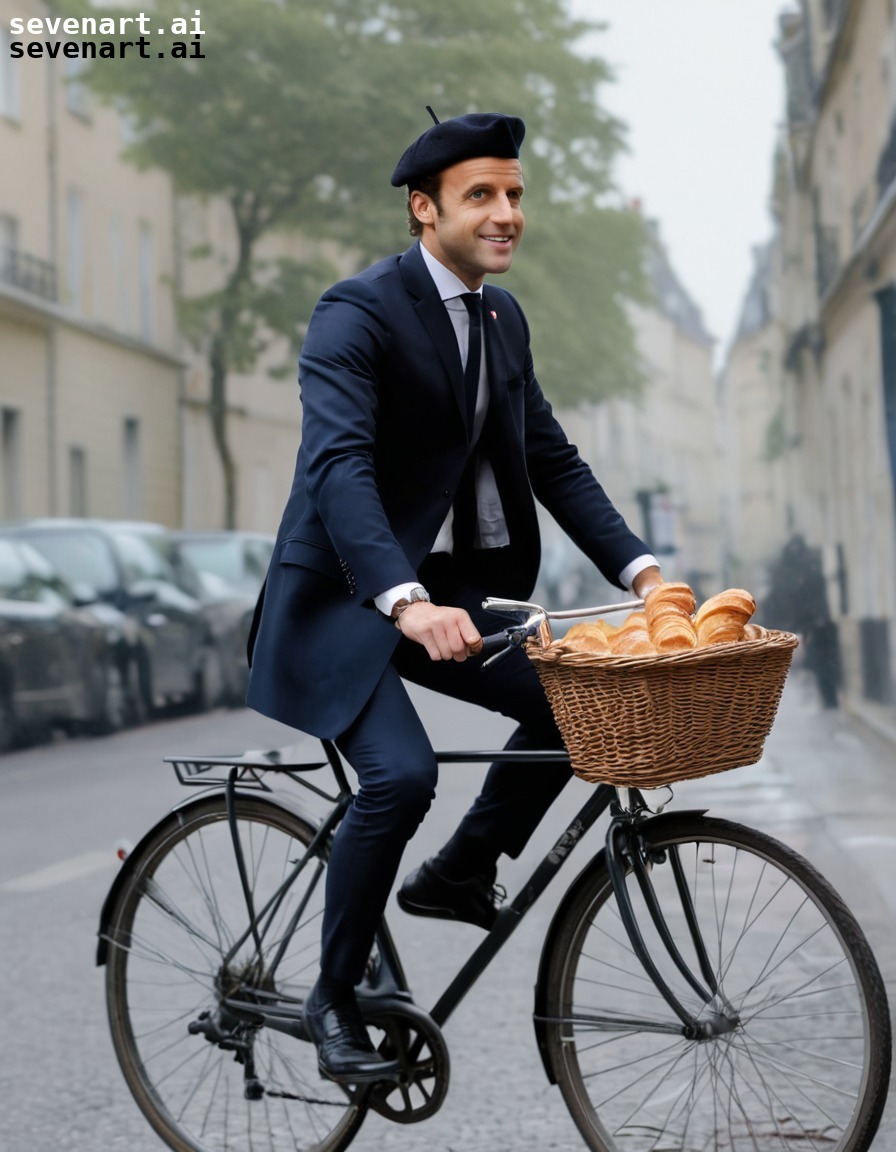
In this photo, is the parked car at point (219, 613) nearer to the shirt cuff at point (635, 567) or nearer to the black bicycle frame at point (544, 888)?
the black bicycle frame at point (544, 888)

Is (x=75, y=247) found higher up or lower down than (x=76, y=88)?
lower down

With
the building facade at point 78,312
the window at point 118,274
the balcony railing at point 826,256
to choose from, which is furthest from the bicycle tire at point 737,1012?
the window at point 118,274

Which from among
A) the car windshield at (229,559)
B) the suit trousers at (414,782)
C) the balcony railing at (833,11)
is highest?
the balcony railing at (833,11)

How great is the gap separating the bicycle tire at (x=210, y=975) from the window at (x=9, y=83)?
→ 2534 cm

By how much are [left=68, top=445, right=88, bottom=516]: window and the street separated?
15871 millimetres

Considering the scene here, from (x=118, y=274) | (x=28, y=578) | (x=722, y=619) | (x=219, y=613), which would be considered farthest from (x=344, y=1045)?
(x=118, y=274)

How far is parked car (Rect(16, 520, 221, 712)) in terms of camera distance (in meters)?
15.9

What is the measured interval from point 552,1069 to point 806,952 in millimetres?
493

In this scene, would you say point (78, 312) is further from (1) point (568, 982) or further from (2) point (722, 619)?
(2) point (722, 619)

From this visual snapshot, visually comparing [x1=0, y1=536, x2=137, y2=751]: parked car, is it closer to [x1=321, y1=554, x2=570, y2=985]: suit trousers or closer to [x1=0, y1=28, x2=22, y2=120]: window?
[x1=321, y1=554, x2=570, y2=985]: suit trousers

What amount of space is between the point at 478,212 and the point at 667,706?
95 cm

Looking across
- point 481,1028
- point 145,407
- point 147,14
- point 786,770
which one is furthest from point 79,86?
point 481,1028

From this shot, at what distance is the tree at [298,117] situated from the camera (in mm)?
29297

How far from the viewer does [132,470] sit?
3241 centimetres
